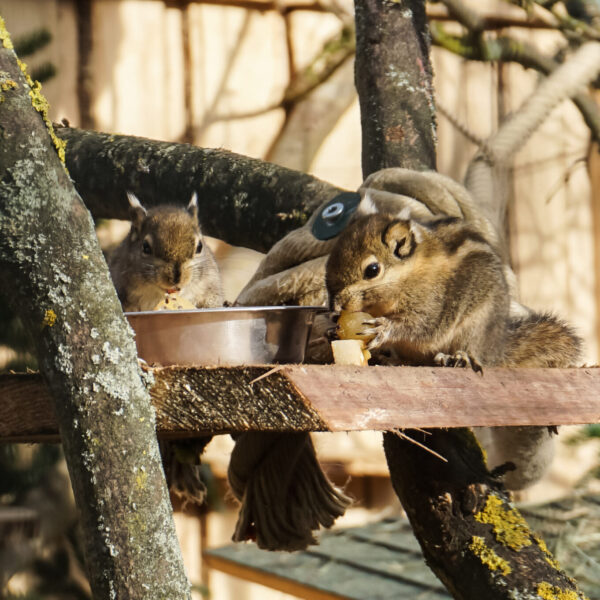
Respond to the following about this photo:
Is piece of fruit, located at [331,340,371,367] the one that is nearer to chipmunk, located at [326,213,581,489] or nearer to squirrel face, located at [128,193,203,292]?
chipmunk, located at [326,213,581,489]

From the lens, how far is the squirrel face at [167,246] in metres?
2.59

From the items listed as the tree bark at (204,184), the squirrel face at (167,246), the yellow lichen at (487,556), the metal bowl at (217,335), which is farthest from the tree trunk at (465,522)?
the squirrel face at (167,246)

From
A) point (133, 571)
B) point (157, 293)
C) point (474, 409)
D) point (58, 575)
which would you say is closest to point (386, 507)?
point (58, 575)

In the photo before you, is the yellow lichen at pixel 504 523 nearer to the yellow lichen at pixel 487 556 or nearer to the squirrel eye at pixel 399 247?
the yellow lichen at pixel 487 556

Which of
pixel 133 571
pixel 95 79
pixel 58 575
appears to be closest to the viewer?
pixel 133 571

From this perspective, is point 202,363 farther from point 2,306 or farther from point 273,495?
point 2,306

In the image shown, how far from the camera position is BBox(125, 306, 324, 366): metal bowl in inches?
59.9

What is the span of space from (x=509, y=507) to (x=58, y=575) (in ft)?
7.28

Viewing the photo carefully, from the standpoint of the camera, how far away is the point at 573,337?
213 centimetres

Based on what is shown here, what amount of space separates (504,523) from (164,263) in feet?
3.52

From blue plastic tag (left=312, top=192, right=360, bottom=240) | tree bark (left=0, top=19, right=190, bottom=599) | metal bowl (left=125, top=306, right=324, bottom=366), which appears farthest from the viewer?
blue plastic tag (left=312, top=192, right=360, bottom=240)

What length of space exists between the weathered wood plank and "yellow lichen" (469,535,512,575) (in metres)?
0.45

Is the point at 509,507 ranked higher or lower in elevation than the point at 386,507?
higher

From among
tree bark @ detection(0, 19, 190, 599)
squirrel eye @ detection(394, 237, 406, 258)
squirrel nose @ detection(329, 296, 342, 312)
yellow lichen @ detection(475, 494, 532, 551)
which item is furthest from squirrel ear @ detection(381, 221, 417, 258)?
tree bark @ detection(0, 19, 190, 599)
